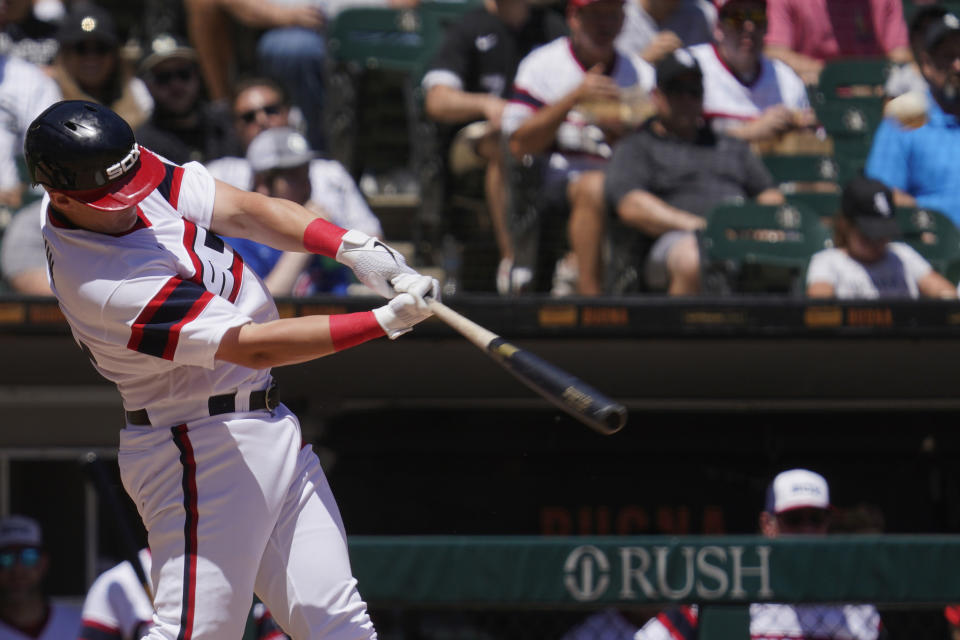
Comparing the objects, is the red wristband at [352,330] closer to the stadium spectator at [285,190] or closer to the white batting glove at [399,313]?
the white batting glove at [399,313]

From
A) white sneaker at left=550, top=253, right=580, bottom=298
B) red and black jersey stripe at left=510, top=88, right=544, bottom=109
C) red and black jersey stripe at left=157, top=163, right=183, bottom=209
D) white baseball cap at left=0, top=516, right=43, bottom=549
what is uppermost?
red and black jersey stripe at left=510, top=88, right=544, bottom=109

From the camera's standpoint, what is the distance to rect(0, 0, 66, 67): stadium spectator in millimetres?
5656

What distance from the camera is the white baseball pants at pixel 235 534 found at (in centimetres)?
263

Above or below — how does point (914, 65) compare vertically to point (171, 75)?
above

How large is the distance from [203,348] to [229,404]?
24 cm

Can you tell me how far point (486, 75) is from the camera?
5359 millimetres

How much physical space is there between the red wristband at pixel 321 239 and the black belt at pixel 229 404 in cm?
31

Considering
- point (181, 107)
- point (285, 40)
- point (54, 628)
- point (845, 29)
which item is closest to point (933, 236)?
point (845, 29)

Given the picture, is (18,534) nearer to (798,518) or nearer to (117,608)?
(117,608)

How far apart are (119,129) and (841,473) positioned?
3213 millimetres

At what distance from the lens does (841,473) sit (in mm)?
4887

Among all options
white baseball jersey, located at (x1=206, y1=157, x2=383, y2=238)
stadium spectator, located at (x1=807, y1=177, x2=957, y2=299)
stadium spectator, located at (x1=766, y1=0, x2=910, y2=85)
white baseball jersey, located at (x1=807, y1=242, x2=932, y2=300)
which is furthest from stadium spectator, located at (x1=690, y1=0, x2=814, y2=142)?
white baseball jersey, located at (x1=206, y1=157, x2=383, y2=238)

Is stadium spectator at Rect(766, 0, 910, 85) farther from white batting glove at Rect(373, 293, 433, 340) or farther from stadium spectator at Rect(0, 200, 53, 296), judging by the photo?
white batting glove at Rect(373, 293, 433, 340)

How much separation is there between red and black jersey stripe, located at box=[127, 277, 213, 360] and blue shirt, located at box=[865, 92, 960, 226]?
Answer: 3.43 m
